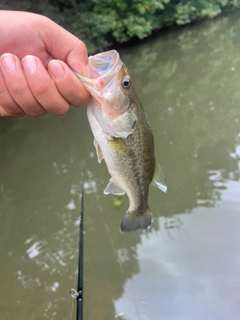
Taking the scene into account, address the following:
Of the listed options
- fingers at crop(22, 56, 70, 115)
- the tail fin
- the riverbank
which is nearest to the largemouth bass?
the tail fin

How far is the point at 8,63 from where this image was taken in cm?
145

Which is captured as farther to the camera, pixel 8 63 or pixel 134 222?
pixel 134 222

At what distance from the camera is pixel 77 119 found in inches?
333

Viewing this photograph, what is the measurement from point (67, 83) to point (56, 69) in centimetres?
7

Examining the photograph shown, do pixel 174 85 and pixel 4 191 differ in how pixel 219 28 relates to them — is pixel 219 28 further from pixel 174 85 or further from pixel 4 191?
pixel 4 191

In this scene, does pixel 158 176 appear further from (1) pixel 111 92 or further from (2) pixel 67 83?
(2) pixel 67 83

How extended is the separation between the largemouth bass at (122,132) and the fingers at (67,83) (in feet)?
0.11

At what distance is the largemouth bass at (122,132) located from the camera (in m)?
1.54

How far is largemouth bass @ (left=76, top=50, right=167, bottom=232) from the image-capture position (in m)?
1.54

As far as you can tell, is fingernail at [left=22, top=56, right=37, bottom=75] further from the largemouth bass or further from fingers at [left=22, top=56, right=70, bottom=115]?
the largemouth bass

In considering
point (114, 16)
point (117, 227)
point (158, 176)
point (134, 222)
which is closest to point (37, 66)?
point (158, 176)

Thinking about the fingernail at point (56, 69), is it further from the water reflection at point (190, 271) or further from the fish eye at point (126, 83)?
the water reflection at point (190, 271)

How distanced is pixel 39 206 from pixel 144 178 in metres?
3.52

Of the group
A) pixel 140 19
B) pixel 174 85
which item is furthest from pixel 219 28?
pixel 174 85
